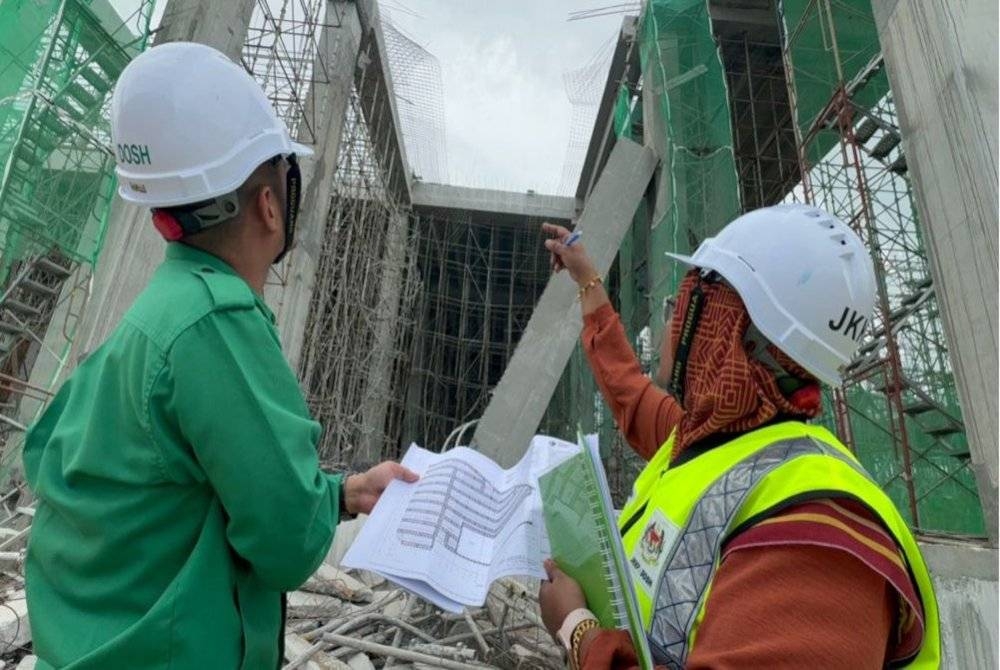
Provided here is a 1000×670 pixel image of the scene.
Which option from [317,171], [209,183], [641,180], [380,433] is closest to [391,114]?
[317,171]

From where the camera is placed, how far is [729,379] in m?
1.10

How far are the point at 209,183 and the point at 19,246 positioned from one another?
6.30 m

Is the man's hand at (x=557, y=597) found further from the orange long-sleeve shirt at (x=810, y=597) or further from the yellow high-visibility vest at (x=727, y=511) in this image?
the orange long-sleeve shirt at (x=810, y=597)

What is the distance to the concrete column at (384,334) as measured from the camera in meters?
11.9

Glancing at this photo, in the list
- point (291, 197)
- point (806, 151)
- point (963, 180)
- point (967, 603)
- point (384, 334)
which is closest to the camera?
point (291, 197)

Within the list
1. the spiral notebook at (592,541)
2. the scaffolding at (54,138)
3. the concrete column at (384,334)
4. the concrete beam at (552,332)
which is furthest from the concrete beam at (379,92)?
the spiral notebook at (592,541)

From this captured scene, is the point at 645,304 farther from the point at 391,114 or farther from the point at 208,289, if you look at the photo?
the point at 208,289

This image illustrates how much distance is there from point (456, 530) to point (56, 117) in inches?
248

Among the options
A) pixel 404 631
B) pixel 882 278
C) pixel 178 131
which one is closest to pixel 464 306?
pixel 882 278

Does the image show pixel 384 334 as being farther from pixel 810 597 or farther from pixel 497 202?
pixel 810 597

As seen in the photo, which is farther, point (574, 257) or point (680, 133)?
point (680, 133)

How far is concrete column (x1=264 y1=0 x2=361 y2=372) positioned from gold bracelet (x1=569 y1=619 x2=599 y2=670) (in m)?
7.39

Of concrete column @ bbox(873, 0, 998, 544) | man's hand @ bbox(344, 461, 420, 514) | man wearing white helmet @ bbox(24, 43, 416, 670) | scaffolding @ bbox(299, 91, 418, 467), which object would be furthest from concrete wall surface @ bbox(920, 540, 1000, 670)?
scaffolding @ bbox(299, 91, 418, 467)

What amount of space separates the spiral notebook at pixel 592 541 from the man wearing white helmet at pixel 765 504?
0.03 meters
